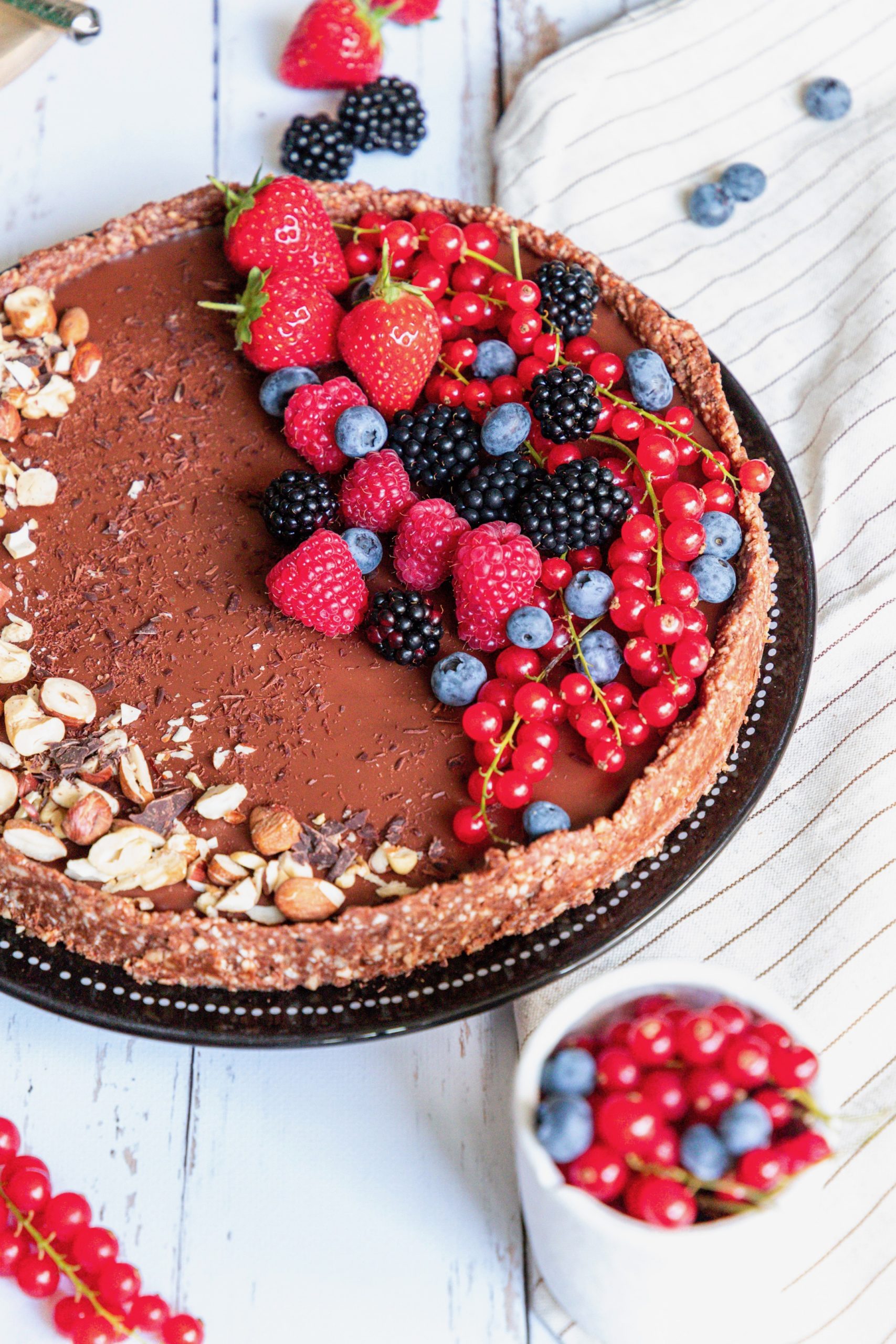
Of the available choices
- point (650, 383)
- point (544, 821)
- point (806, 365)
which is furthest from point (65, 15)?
point (544, 821)

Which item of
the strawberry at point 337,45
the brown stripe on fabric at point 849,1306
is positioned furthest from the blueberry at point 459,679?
the strawberry at point 337,45

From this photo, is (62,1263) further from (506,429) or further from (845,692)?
(845,692)

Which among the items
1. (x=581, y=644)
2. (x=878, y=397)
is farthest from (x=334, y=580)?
(x=878, y=397)

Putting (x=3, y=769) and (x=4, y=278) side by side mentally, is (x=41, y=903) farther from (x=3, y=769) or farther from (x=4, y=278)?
(x=4, y=278)

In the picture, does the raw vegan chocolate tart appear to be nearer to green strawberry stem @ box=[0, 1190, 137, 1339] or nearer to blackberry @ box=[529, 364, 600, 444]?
blackberry @ box=[529, 364, 600, 444]

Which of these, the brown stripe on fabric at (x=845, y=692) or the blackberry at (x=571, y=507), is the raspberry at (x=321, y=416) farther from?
the brown stripe on fabric at (x=845, y=692)

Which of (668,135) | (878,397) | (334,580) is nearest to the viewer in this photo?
(334,580)

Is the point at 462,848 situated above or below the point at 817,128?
below

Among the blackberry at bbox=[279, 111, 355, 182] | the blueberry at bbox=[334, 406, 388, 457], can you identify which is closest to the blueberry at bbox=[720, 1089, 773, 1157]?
the blueberry at bbox=[334, 406, 388, 457]
